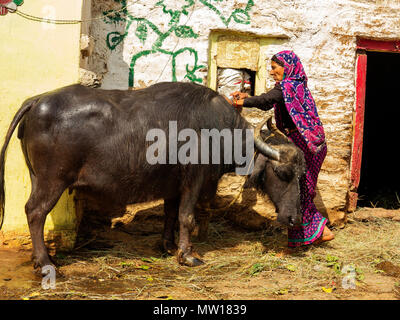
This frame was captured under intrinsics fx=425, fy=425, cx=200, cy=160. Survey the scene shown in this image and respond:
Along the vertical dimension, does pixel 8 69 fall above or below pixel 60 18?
below

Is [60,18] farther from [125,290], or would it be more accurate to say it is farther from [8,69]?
[125,290]

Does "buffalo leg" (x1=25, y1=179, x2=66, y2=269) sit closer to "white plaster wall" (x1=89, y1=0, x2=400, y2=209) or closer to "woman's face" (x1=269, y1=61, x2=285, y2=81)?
"white plaster wall" (x1=89, y1=0, x2=400, y2=209)

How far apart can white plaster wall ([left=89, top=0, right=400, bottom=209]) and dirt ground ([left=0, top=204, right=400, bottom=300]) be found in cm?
100

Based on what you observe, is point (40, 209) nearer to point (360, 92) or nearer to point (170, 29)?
point (170, 29)

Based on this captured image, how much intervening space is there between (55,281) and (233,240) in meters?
2.07

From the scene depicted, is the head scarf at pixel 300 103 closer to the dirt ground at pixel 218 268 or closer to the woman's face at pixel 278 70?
the woman's face at pixel 278 70

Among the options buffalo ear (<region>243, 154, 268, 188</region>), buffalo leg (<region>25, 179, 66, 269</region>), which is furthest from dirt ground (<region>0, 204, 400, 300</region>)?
buffalo ear (<region>243, 154, 268, 188</region>)

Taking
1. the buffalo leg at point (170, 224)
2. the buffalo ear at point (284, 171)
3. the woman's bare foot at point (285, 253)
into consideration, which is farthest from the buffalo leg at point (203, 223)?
the buffalo ear at point (284, 171)

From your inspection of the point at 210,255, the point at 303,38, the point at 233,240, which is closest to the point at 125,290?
the point at 210,255

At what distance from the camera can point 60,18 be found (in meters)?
4.06

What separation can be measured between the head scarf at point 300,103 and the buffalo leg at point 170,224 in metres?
1.41

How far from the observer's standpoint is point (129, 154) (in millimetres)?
3633

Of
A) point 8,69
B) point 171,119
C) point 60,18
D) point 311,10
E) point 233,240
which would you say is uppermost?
point 311,10

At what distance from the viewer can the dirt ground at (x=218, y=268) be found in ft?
10.5
